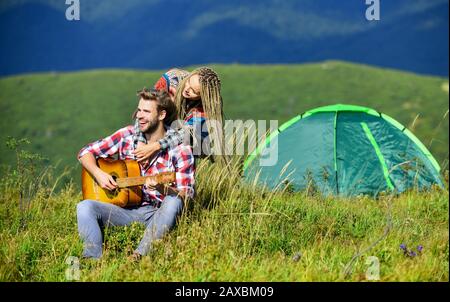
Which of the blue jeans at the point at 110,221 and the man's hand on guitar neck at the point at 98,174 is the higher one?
the man's hand on guitar neck at the point at 98,174

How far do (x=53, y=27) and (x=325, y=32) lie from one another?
2899 inches

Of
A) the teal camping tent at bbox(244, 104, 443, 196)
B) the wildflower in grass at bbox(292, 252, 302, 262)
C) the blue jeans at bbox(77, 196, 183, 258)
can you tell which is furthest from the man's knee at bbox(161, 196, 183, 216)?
the teal camping tent at bbox(244, 104, 443, 196)

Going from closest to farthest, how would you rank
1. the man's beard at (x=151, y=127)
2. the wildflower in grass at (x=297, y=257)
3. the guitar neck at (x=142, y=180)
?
1. the wildflower in grass at (x=297, y=257)
2. the guitar neck at (x=142, y=180)
3. the man's beard at (x=151, y=127)

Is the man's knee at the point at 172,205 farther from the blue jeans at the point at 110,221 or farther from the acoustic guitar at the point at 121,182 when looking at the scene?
the acoustic guitar at the point at 121,182

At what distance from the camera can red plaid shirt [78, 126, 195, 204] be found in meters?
5.66

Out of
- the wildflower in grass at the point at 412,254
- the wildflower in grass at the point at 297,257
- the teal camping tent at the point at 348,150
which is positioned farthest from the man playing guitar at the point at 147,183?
the teal camping tent at the point at 348,150

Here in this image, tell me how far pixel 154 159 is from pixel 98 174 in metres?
0.50

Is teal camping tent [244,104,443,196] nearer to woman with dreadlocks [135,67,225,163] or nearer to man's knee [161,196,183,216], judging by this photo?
woman with dreadlocks [135,67,225,163]

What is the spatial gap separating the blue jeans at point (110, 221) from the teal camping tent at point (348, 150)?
3.62 m

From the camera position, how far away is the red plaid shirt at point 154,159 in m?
5.66

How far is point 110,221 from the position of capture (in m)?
5.65

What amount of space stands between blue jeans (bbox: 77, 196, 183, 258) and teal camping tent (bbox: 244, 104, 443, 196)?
11.9 feet

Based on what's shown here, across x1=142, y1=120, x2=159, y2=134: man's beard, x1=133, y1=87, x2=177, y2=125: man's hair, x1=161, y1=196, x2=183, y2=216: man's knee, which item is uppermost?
x1=133, y1=87, x2=177, y2=125: man's hair

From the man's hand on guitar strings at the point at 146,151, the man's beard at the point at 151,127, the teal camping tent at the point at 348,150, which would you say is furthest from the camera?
the teal camping tent at the point at 348,150
